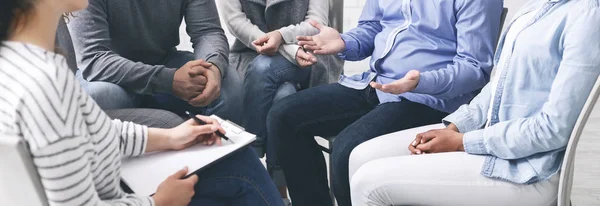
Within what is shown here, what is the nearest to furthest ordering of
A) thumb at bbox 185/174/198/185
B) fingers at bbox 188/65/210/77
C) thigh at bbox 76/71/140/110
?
thumb at bbox 185/174/198/185, thigh at bbox 76/71/140/110, fingers at bbox 188/65/210/77

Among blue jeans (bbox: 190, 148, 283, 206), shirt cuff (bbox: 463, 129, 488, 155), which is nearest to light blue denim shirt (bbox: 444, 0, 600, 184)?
shirt cuff (bbox: 463, 129, 488, 155)

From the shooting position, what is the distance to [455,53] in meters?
1.67

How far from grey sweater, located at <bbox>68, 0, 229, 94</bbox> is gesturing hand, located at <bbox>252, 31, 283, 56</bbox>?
124 millimetres

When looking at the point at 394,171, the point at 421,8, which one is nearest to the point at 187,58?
the point at 421,8

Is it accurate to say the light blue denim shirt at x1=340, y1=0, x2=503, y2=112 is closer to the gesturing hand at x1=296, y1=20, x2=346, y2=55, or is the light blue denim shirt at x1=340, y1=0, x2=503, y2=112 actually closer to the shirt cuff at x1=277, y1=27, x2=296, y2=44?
the gesturing hand at x1=296, y1=20, x2=346, y2=55

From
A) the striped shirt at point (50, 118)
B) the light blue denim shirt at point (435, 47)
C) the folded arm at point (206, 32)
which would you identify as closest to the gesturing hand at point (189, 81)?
the folded arm at point (206, 32)

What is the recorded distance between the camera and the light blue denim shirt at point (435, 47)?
1571 mm

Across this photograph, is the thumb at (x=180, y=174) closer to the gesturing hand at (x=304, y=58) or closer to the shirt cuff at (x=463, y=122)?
the shirt cuff at (x=463, y=122)

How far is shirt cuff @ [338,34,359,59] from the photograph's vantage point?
187cm

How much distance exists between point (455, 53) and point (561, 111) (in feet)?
1.92

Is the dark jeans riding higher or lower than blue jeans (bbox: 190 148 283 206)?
lower

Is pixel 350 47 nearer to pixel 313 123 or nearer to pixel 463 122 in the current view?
pixel 313 123

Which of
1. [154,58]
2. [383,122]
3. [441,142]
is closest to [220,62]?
[154,58]

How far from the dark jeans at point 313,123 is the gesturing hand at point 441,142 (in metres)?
0.26
